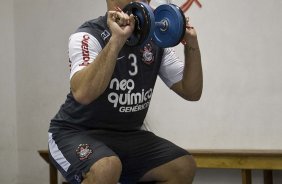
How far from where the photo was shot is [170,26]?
193 centimetres

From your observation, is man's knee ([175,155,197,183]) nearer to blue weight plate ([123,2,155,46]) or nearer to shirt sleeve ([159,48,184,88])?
shirt sleeve ([159,48,184,88])

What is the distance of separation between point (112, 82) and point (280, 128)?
1796 mm

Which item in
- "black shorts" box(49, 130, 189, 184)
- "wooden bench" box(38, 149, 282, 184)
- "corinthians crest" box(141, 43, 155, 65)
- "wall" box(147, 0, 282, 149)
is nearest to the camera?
"black shorts" box(49, 130, 189, 184)

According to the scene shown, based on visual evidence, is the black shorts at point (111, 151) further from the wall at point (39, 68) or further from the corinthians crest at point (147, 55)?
the wall at point (39, 68)

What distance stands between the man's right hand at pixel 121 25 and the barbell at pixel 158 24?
0.03 metres

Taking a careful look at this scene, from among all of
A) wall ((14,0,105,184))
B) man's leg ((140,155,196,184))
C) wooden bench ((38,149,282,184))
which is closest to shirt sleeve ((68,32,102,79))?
man's leg ((140,155,196,184))

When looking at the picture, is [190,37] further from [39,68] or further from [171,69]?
[39,68]

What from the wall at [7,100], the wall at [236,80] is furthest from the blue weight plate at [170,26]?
the wall at [7,100]

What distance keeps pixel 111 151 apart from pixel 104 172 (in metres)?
0.14

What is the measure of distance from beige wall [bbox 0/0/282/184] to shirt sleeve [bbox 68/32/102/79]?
1.79 metres

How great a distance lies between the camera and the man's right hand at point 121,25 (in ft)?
5.82

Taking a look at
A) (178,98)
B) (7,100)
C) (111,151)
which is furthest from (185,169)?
(7,100)

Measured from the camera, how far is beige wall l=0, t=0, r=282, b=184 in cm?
338

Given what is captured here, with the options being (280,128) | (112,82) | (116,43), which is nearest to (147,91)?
(112,82)
